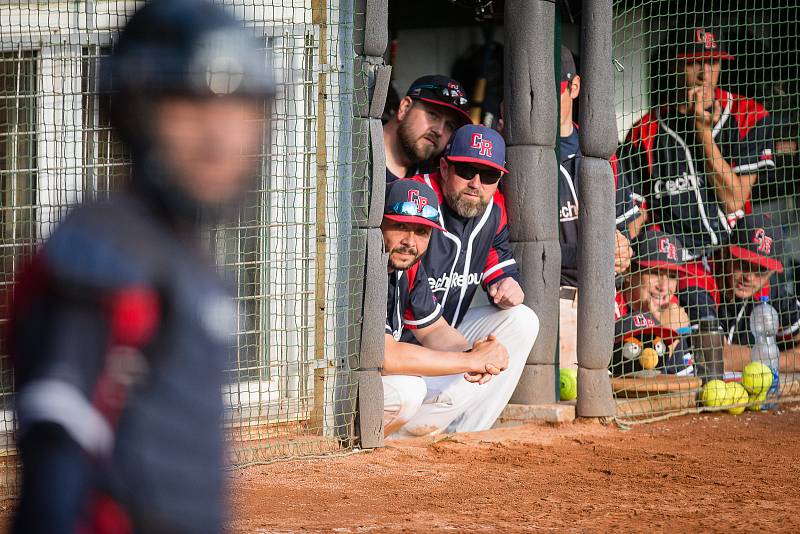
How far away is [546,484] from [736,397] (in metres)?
2.34

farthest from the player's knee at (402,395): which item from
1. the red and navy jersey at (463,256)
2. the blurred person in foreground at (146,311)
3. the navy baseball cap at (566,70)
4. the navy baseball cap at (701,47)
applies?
the blurred person in foreground at (146,311)

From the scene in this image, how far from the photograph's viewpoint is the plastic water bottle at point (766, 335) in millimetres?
6590

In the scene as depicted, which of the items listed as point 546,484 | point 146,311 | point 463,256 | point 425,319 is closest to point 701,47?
point 463,256

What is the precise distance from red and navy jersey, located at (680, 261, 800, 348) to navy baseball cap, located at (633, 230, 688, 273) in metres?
0.24

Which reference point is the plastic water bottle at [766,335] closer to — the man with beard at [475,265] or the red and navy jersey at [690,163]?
the red and navy jersey at [690,163]

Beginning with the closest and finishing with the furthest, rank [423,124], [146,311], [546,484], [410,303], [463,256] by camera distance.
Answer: [146,311], [546,484], [410,303], [463,256], [423,124]

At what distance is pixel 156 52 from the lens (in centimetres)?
143

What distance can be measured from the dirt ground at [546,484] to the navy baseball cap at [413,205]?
3.79 ft

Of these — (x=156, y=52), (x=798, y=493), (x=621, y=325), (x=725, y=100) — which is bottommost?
(x=798, y=493)

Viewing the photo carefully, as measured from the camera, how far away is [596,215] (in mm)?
5824

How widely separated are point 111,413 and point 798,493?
12.0 ft

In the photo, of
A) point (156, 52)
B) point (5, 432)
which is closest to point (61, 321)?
point (156, 52)

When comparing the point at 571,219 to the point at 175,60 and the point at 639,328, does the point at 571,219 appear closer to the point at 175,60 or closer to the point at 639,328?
the point at 639,328

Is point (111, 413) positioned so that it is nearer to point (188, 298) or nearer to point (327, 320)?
point (188, 298)
